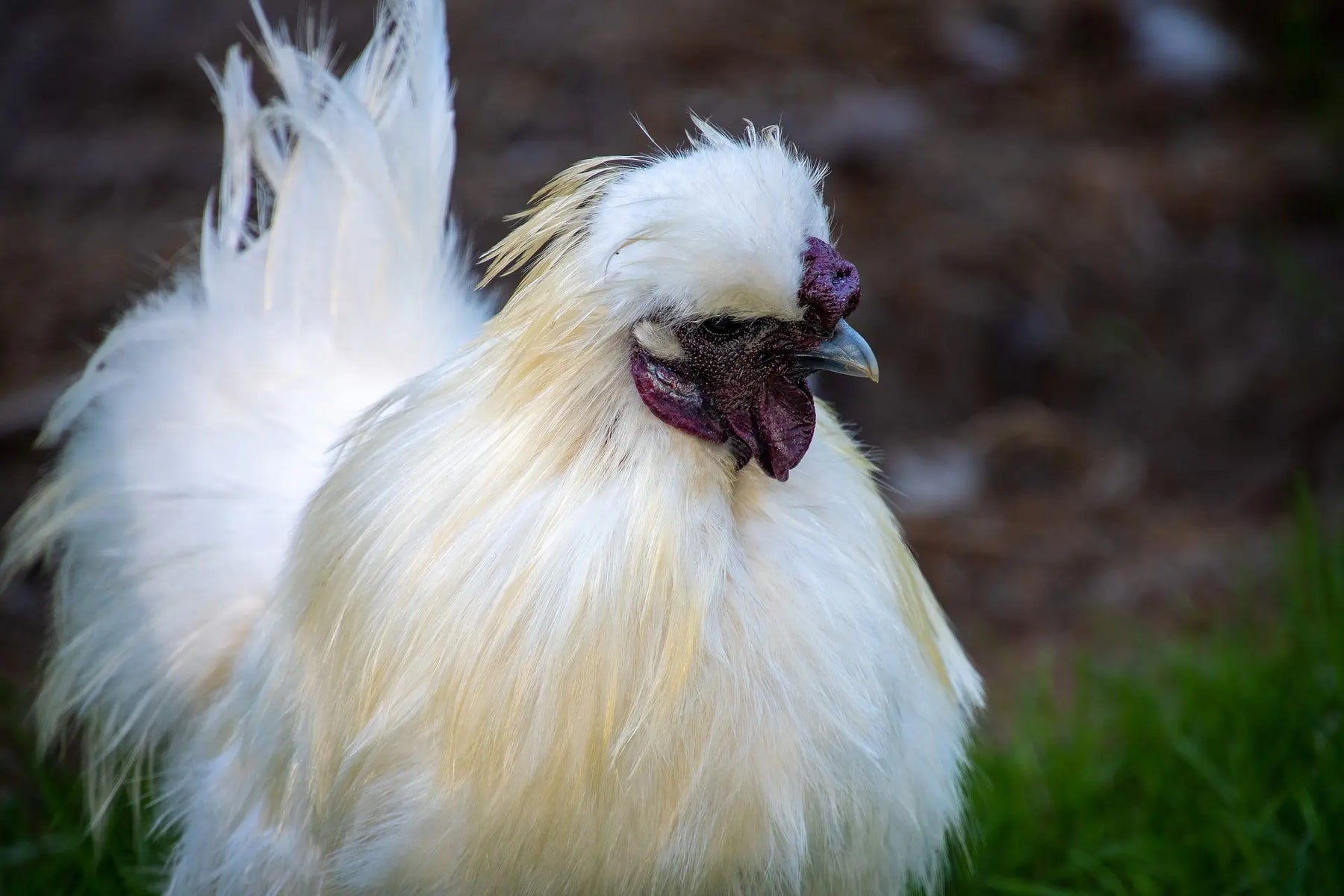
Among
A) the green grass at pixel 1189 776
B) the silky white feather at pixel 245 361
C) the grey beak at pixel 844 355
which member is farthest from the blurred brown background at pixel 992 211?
the grey beak at pixel 844 355

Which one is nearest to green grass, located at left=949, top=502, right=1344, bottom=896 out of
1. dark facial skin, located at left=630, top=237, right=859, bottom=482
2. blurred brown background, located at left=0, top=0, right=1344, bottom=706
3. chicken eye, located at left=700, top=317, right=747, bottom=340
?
blurred brown background, located at left=0, top=0, right=1344, bottom=706

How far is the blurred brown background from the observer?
532 cm

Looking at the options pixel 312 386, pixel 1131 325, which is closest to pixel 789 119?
pixel 1131 325

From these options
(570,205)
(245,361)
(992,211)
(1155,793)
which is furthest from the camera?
(992,211)

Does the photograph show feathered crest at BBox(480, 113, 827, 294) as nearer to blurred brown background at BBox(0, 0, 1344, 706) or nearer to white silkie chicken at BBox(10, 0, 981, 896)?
white silkie chicken at BBox(10, 0, 981, 896)

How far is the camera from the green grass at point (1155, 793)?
3367 mm

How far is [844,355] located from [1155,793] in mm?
2243

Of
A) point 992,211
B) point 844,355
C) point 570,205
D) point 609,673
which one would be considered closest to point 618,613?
point 609,673

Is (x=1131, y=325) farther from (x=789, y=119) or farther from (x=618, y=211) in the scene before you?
(x=618, y=211)

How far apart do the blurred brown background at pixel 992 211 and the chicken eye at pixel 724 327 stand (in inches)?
119

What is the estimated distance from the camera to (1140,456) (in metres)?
5.75

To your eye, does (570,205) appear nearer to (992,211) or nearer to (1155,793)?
(1155,793)

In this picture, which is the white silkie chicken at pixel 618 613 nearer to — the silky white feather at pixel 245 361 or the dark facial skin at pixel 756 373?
the dark facial skin at pixel 756 373

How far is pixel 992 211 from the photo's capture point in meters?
6.20
